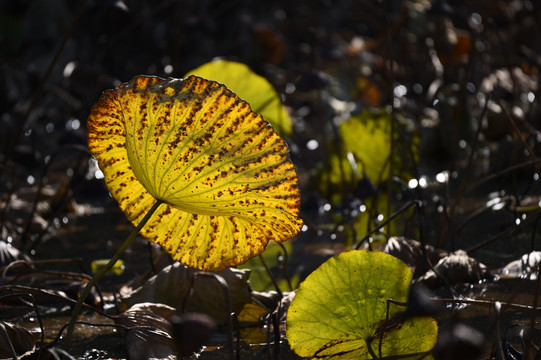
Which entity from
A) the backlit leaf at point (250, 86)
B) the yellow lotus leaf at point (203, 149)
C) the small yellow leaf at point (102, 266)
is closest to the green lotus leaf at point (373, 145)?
the backlit leaf at point (250, 86)

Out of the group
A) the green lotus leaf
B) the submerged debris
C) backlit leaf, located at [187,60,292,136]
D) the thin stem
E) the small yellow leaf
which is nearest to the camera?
the thin stem

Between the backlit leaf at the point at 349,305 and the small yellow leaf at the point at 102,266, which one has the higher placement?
the backlit leaf at the point at 349,305

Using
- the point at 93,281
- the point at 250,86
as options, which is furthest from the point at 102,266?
the point at 93,281

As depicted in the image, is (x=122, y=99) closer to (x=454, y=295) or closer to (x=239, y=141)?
(x=239, y=141)

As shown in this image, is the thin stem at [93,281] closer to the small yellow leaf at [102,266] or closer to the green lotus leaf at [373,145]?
the small yellow leaf at [102,266]

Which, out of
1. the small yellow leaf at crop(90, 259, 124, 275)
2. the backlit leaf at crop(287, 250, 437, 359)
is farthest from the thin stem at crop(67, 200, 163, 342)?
the small yellow leaf at crop(90, 259, 124, 275)

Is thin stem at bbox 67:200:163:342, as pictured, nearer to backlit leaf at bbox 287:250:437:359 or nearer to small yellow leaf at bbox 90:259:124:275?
backlit leaf at bbox 287:250:437:359
